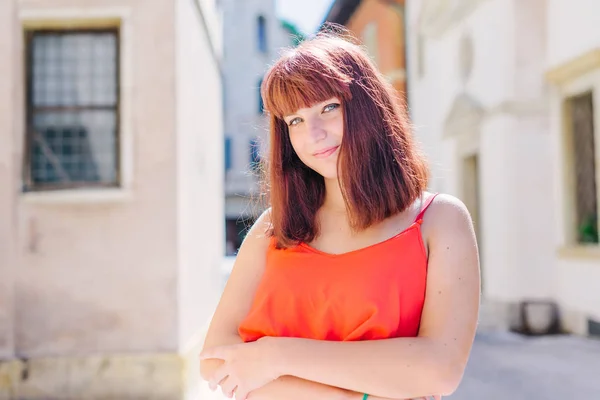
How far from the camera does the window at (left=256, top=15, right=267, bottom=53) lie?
29875mm

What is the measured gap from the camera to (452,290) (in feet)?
4.51

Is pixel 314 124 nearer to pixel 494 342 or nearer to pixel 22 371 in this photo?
pixel 22 371

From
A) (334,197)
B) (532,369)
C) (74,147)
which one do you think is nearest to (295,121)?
(334,197)

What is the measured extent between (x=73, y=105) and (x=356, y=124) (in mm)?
4653

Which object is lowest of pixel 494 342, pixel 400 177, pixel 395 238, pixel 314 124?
pixel 494 342

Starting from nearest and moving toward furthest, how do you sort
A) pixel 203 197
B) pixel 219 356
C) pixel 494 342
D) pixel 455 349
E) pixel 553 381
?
pixel 455 349 → pixel 219 356 → pixel 553 381 → pixel 203 197 → pixel 494 342

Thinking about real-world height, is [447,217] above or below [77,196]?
below

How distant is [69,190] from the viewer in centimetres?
543

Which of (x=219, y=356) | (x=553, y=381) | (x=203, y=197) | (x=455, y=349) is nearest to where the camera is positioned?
(x=455, y=349)

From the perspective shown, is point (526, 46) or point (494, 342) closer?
point (494, 342)

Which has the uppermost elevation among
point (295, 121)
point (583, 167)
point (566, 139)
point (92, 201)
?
point (566, 139)

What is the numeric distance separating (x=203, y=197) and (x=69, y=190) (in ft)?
7.08

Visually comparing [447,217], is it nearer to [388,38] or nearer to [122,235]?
[122,235]

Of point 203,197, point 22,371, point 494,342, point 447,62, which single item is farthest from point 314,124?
point 447,62
